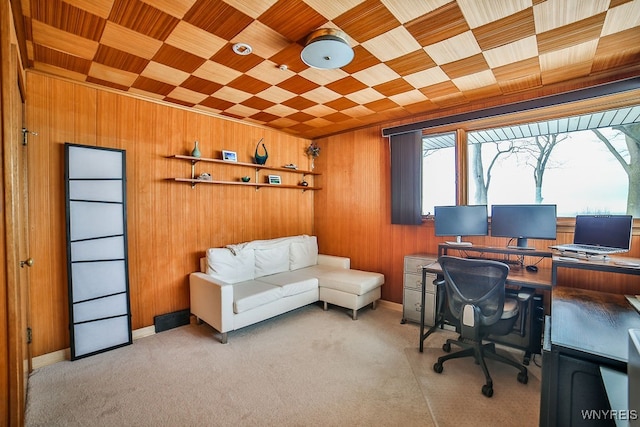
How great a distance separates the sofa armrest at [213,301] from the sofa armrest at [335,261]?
179 centimetres

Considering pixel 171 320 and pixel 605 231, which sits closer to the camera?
pixel 605 231

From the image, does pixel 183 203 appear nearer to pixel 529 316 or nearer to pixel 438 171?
pixel 438 171

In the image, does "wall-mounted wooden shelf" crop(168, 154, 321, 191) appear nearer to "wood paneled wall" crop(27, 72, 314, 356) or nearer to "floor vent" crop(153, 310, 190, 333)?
"wood paneled wall" crop(27, 72, 314, 356)

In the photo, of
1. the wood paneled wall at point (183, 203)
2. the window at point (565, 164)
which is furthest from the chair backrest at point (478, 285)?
the window at point (565, 164)

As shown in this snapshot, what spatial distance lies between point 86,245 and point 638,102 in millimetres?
5074

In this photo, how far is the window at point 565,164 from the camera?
2.62 m

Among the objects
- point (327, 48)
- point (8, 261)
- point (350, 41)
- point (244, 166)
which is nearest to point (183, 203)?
A: point (244, 166)

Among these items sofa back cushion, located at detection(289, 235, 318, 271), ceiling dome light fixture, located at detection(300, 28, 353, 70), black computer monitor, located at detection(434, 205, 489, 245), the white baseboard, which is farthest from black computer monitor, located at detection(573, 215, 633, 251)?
the white baseboard

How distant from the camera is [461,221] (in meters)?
3.22

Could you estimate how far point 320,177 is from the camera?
490 cm

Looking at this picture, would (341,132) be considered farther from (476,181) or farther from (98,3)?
(98,3)

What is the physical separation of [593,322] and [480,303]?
71 centimetres

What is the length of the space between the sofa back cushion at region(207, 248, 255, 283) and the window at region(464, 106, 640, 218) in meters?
2.83

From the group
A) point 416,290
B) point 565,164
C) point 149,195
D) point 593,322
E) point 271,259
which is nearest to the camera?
point 593,322
